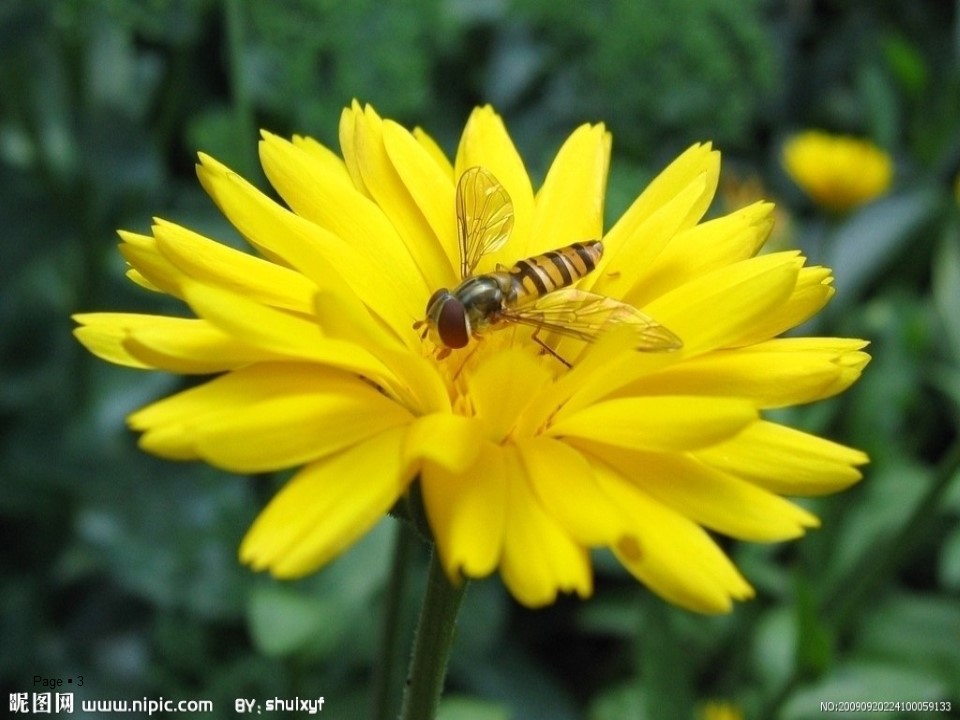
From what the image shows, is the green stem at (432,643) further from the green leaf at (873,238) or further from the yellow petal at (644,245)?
the green leaf at (873,238)

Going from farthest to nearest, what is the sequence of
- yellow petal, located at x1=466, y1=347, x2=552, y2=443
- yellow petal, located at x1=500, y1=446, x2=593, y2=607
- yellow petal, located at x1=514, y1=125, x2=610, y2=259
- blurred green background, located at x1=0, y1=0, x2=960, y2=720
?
blurred green background, located at x1=0, y1=0, x2=960, y2=720 < yellow petal, located at x1=514, y1=125, x2=610, y2=259 < yellow petal, located at x1=466, y1=347, x2=552, y2=443 < yellow petal, located at x1=500, y1=446, x2=593, y2=607

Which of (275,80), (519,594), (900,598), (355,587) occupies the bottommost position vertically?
(900,598)

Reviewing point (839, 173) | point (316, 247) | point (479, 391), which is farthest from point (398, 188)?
point (839, 173)

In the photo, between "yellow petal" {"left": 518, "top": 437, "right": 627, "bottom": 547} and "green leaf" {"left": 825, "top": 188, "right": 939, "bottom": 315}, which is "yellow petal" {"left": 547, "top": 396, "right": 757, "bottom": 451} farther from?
"green leaf" {"left": 825, "top": 188, "right": 939, "bottom": 315}

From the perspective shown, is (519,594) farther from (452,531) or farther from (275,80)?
(275,80)

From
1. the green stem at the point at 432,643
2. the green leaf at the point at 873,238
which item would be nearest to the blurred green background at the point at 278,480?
the green leaf at the point at 873,238

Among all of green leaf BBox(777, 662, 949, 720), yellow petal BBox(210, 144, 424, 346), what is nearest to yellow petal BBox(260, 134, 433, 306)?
yellow petal BBox(210, 144, 424, 346)

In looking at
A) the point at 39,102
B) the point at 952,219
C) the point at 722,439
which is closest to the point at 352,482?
the point at 722,439
